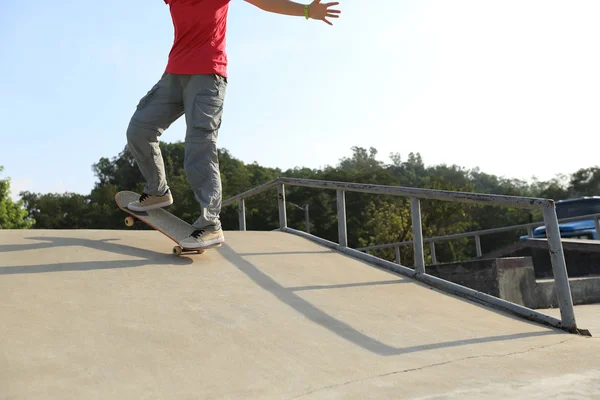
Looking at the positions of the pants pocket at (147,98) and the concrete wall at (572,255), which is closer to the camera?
the pants pocket at (147,98)

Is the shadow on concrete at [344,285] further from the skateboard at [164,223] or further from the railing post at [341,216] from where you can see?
the railing post at [341,216]

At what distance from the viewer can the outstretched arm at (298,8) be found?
4492 millimetres

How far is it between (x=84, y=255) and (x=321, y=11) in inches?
99.7

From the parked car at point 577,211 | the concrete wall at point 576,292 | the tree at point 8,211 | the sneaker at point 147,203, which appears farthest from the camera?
the tree at point 8,211

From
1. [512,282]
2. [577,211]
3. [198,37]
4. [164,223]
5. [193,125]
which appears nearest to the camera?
[193,125]

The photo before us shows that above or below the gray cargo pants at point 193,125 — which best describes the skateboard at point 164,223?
below

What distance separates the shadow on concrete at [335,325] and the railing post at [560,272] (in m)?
0.13

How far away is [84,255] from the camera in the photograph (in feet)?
14.3

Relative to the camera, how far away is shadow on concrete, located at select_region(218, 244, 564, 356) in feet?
10.7

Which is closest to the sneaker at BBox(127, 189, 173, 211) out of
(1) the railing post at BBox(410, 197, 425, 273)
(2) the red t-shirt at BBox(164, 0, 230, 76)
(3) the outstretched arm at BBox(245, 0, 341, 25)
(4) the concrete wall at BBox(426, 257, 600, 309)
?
(2) the red t-shirt at BBox(164, 0, 230, 76)

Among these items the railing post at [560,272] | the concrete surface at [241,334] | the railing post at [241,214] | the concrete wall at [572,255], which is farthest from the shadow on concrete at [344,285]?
the concrete wall at [572,255]

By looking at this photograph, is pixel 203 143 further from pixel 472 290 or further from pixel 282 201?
pixel 282 201

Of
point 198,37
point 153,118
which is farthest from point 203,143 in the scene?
point 198,37

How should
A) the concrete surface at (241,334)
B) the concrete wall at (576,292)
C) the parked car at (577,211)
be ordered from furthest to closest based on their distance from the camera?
the parked car at (577,211) → the concrete wall at (576,292) → the concrete surface at (241,334)
